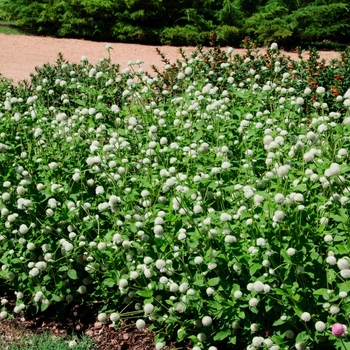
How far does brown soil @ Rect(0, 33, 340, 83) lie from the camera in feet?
36.2

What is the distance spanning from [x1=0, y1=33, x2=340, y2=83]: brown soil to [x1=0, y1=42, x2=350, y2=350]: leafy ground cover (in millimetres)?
6614

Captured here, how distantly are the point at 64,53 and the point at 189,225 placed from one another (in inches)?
403

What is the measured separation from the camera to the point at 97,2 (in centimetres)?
1319

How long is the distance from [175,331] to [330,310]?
3.54 feet

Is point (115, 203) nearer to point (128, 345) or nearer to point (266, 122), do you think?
point (128, 345)

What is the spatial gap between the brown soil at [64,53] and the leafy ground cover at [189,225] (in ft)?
21.7

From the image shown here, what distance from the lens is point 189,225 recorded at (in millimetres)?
3025

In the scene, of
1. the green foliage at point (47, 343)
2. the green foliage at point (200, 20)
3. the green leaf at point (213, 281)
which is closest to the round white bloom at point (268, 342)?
the green leaf at point (213, 281)

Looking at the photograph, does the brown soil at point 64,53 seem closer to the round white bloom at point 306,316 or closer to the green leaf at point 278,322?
the green leaf at point 278,322

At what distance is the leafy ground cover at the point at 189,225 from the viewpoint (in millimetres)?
2686

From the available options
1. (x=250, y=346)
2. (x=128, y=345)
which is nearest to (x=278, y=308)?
(x=250, y=346)

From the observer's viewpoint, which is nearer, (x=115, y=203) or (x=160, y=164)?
(x=115, y=203)

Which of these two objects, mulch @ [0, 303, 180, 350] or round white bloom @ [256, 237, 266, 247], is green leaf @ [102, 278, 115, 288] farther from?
round white bloom @ [256, 237, 266, 247]

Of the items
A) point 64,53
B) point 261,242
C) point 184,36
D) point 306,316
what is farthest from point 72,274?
point 184,36
